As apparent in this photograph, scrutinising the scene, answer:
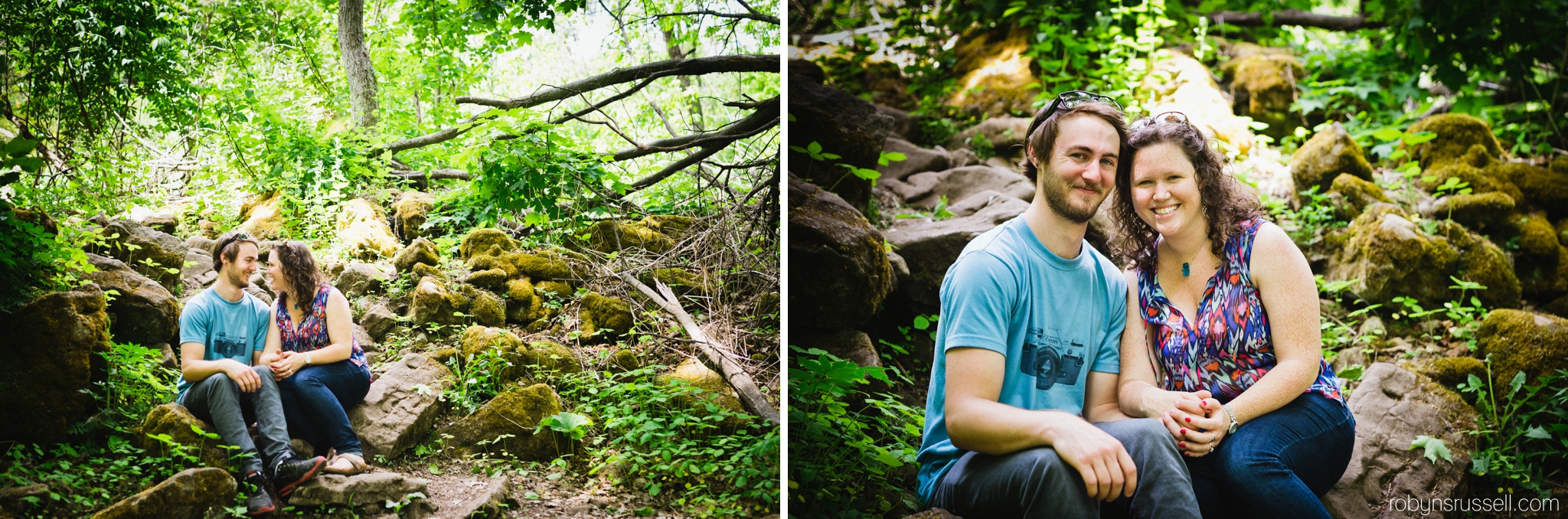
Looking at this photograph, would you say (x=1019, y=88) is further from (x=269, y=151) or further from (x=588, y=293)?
(x=269, y=151)

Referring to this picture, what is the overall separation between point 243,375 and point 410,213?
511 millimetres

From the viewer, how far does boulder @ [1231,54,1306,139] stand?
A: 3250 mm

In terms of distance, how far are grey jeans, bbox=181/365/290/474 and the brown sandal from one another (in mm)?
89

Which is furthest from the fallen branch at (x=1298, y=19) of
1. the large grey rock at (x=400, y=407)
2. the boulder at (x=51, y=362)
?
the boulder at (x=51, y=362)

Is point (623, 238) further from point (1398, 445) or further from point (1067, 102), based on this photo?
point (1398, 445)

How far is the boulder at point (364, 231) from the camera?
1.78m

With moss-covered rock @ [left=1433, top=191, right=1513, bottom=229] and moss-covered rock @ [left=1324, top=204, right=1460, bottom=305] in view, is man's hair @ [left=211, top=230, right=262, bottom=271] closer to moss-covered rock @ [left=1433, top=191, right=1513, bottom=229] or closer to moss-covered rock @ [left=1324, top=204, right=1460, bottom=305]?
moss-covered rock @ [left=1324, top=204, right=1460, bottom=305]

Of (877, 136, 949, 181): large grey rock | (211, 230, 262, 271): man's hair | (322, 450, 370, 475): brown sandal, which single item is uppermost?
(877, 136, 949, 181): large grey rock

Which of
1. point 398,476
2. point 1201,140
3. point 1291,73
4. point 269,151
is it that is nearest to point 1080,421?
point 1201,140

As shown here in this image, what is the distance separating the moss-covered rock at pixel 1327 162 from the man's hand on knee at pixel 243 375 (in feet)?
11.4

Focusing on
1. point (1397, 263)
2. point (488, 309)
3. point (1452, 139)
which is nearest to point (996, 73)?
point (1397, 263)

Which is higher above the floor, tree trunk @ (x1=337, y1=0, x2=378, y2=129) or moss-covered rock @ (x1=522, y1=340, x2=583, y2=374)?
tree trunk @ (x1=337, y1=0, x2=378, y2=129)

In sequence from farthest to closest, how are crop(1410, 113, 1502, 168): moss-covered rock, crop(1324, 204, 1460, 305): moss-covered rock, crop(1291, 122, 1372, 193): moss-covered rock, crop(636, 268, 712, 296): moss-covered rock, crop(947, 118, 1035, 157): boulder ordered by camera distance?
crop(1410, 113, 1502, 168): moss-covered rock
crop(947, 118, 1035, 157): boulder
crop(1291, 122, 1372, 193): moss-covered rock
crop(1324, 204, 1460, 305): moss-covered rock
crop(636, 268, 712, 296): moss-covered rock

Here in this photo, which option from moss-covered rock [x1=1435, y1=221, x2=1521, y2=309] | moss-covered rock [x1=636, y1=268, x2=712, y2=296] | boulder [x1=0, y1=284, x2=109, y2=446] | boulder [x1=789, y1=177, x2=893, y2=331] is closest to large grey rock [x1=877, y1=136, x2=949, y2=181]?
A: boulder [x1=789, y1=177, x2=893, y2=331]
